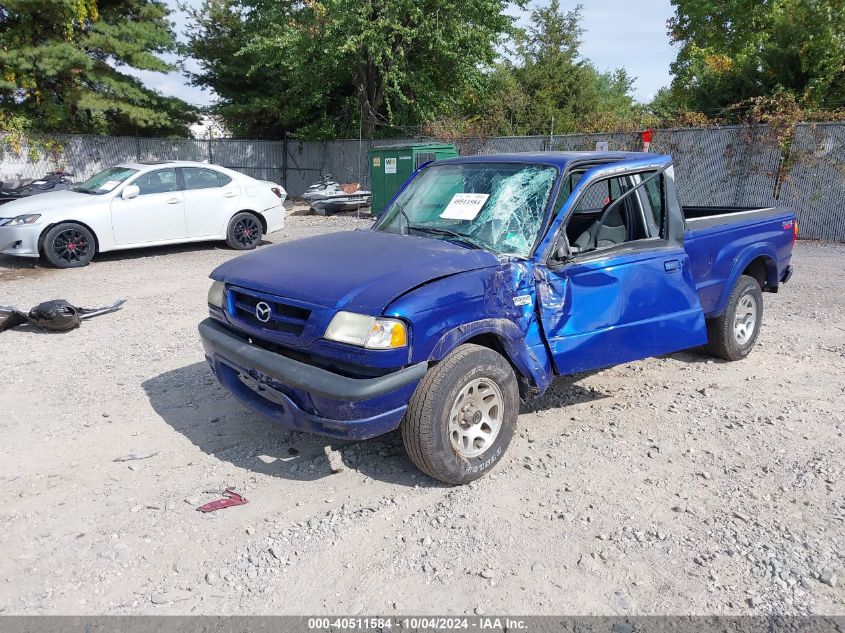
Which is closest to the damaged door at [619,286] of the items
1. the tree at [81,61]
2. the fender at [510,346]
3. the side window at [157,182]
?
the fender at [510,346]

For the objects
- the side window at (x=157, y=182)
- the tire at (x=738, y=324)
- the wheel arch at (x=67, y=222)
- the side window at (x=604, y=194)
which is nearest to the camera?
the side window at (x=604, y=194)

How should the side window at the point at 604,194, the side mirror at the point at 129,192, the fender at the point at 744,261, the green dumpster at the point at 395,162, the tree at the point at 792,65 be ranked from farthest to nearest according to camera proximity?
the tree at the point at 792,65 → the green dumpster at the point at 395,162 → the side mirror at the point at 129,192 → the fender at the point at 744,261 → the side window at the point at 604,194

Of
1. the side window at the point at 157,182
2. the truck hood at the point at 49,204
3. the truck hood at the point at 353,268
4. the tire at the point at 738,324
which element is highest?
the side window at the point at 157,182

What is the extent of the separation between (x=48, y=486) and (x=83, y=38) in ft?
72.1

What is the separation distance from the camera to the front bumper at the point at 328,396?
3.20m

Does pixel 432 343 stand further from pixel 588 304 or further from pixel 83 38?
pixel 83 38

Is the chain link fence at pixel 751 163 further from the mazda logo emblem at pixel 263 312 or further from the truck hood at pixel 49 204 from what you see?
the mazda logo emblem at pixel 263 312

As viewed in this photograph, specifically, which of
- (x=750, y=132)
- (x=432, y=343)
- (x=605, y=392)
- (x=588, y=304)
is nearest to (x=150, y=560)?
(x=432, y=343)

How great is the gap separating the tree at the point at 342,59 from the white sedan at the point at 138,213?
10497 mm

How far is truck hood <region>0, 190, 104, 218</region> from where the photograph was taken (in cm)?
973

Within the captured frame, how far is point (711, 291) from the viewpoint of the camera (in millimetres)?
5270

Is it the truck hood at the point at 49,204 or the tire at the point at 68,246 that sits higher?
the truck hood at the point at 49,204

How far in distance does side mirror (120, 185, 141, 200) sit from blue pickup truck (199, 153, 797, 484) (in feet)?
22.8

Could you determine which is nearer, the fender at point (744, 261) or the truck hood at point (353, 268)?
the truck hood at point (353, 268)
